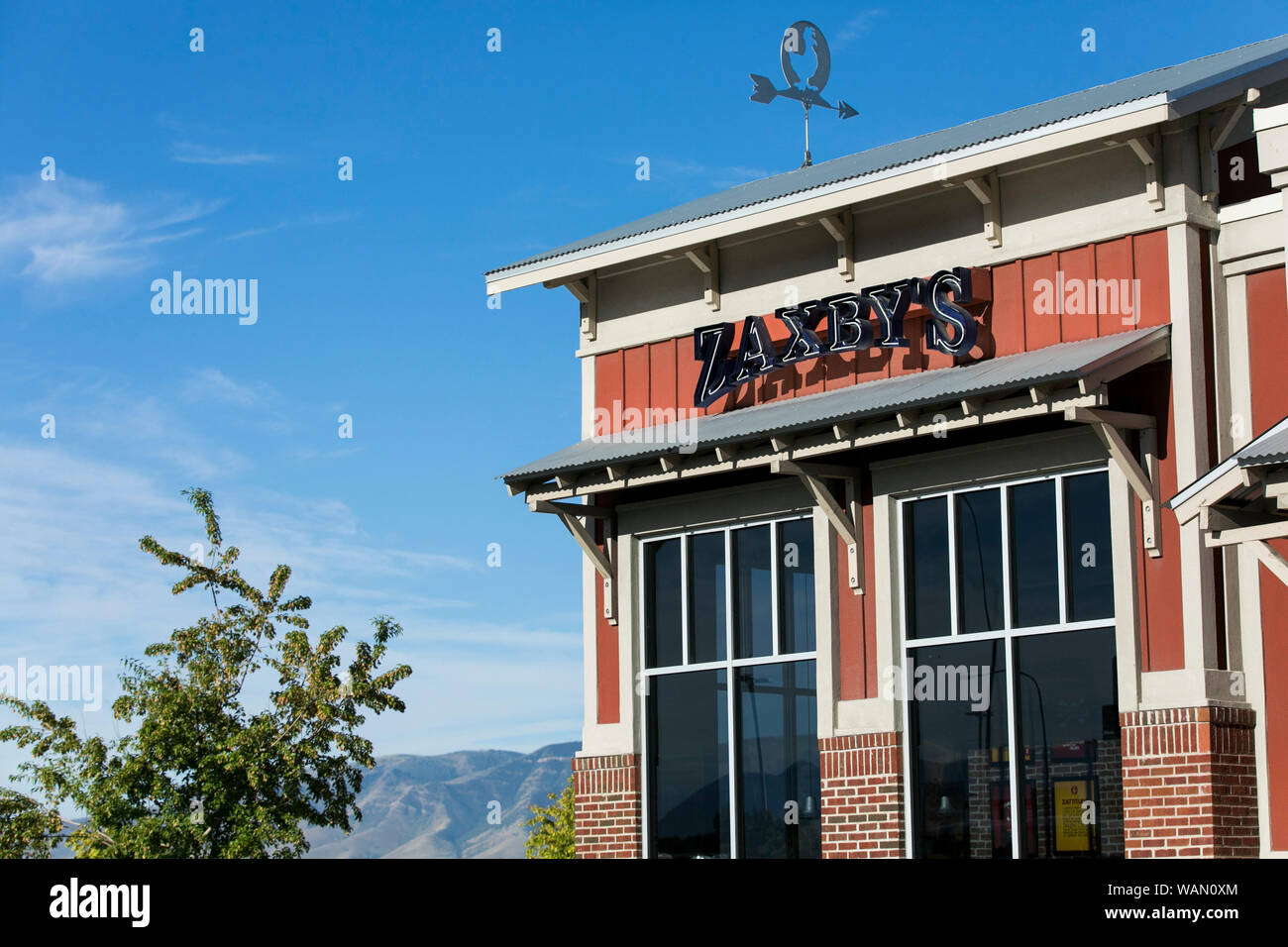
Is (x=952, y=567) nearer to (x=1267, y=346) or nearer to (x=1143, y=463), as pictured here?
(x=1143, y=463)

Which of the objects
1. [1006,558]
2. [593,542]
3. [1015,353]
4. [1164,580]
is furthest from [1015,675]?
[593,542]

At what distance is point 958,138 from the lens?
1784 cm

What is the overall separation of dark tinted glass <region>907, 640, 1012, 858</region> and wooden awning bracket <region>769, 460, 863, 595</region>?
3.64 ft

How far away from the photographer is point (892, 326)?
16.0m

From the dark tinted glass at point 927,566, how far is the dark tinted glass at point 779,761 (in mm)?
1441

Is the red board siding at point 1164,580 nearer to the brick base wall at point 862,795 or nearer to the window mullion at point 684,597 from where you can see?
the brick base wall at point 862,795

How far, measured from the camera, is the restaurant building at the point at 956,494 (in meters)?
13.6

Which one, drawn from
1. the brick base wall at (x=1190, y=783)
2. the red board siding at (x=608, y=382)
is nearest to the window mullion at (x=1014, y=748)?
the brick base wall at (x=1190, y=783)

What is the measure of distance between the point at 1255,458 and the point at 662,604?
7948 mm

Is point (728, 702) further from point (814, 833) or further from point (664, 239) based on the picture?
point (664, 239)

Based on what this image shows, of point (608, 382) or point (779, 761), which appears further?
point (608, 382)
